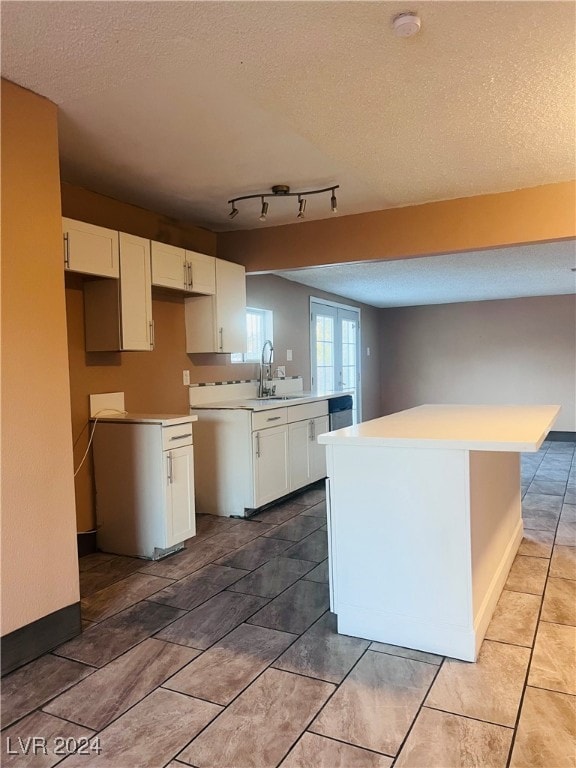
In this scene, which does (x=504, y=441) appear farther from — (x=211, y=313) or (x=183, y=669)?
(x=211, y=313)

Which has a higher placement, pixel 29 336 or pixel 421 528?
pixel 29 336

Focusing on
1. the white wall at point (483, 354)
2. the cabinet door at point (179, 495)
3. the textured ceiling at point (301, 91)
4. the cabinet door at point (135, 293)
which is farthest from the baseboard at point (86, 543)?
the white wall at point (483, 354)

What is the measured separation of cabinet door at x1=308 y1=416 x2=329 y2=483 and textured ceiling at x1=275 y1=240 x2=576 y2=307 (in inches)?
54.4

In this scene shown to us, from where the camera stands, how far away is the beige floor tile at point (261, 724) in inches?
61.5

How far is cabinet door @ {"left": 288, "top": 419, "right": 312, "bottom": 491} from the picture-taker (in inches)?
177

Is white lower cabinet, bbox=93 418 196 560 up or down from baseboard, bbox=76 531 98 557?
up

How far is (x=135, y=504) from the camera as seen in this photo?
329cm

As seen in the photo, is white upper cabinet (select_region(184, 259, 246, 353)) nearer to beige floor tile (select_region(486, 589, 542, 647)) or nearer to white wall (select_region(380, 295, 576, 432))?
beige floor tile (select_region(486, 589, 542, 647))

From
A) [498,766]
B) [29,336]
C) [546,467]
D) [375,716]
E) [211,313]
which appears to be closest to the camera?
[498,766]

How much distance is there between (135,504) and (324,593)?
1.30 metres

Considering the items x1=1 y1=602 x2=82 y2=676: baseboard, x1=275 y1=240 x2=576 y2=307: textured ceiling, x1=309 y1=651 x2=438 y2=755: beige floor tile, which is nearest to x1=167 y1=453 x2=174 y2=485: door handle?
x1=1 y1=602 x2=82 y2=676: baseboard

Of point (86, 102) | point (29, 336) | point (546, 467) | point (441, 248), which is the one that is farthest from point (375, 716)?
point (546, 467)

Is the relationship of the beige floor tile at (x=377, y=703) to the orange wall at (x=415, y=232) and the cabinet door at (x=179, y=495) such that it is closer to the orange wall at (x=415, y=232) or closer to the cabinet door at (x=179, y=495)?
the cabinet door at (x=179, y=495)

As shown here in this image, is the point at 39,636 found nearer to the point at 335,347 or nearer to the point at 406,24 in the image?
the point at 406,24
